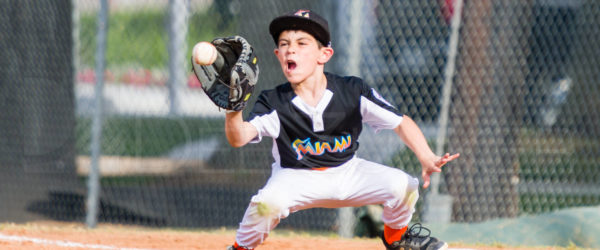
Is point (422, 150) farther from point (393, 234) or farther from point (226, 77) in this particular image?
point (226, 77)

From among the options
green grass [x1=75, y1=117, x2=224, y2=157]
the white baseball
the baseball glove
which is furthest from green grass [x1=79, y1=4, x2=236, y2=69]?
the white baseball

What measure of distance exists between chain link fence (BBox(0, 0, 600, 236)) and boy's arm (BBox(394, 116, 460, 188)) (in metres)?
2.08

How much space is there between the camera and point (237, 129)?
340 centimetres

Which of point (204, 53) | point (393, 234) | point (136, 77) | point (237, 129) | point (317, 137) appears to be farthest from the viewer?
point (136, 77)

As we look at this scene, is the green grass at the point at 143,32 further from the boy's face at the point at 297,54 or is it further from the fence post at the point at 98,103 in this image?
the boy's face at the point at 297,54

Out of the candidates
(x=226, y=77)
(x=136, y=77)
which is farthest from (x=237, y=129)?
(x=136, y=77)

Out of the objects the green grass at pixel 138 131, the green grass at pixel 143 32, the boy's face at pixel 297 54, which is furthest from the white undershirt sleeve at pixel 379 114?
the green grass at pixel 143 32

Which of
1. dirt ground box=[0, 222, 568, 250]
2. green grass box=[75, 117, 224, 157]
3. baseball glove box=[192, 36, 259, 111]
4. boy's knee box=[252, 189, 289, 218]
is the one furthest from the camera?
green grass box=[75, 117, 224, 157]

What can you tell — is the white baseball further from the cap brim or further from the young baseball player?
the cap brim

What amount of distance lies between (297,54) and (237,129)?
57cm

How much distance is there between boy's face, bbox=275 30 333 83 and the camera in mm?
3717

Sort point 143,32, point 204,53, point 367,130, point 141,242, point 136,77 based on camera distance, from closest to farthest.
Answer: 1. point 204,53
2. point 141,242
3. point 367,130
4. point 136,77
5. point 143,32

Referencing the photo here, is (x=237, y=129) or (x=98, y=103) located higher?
(x=98, y=103)

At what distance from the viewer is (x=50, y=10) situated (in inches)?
299
